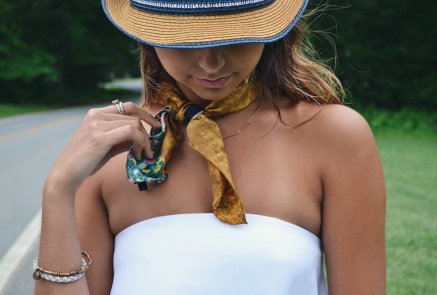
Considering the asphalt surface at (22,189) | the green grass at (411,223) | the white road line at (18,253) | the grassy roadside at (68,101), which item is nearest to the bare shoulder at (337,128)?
the green grass at (411,223)

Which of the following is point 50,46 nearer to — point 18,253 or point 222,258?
point 18,253

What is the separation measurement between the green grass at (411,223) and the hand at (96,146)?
3.31 meters

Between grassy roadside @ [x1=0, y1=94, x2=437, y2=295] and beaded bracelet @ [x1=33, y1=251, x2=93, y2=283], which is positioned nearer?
beaded bracelet @ [x1=33, y1=251, x2=93, y2=283]

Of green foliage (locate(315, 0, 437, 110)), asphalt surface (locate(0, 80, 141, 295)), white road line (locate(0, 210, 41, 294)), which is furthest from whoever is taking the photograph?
green foliage (locate(315, 0, 437, 110))

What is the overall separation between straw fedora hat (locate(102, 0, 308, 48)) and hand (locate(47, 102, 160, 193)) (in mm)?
228

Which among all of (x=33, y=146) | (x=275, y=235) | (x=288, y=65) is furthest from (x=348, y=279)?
(x=33, y=146)

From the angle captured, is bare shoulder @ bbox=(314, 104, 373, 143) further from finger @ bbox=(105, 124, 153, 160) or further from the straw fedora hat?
finger @ bbox=(105, 124, 153, 160)

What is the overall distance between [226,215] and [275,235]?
11cm

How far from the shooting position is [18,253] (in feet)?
→ 16.4

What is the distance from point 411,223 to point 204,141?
5114 mm

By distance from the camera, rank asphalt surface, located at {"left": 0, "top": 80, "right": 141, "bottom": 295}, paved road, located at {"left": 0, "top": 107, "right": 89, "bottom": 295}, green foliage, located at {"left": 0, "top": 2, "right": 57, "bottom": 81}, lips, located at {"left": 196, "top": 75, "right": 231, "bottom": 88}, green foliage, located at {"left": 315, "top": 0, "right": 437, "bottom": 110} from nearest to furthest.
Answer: lips, located at {"left": 196, "top": 75, "right": 231, "bottom": 88} < asphalt surface, located at {"left": 0, "top": 80, "right": 141, "bottom": 295} < paved road, located at {"left": 0, "top": 107, "right": 89, "bottom": 295} < green foliage, located at {"left": 315, "top": 0, "right": 437, "bottom": 110} < green foliage, located at {"left": 0, "top": 2, "right": 57, "bottom": 81}

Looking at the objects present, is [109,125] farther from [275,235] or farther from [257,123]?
[275,235]

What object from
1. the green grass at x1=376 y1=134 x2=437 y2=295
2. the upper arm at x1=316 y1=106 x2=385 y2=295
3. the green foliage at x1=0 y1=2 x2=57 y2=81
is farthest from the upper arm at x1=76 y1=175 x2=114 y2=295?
the green foliage at x1=0 y1=2 x2=57 y2=81

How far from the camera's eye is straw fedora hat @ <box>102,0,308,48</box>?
118 cm
